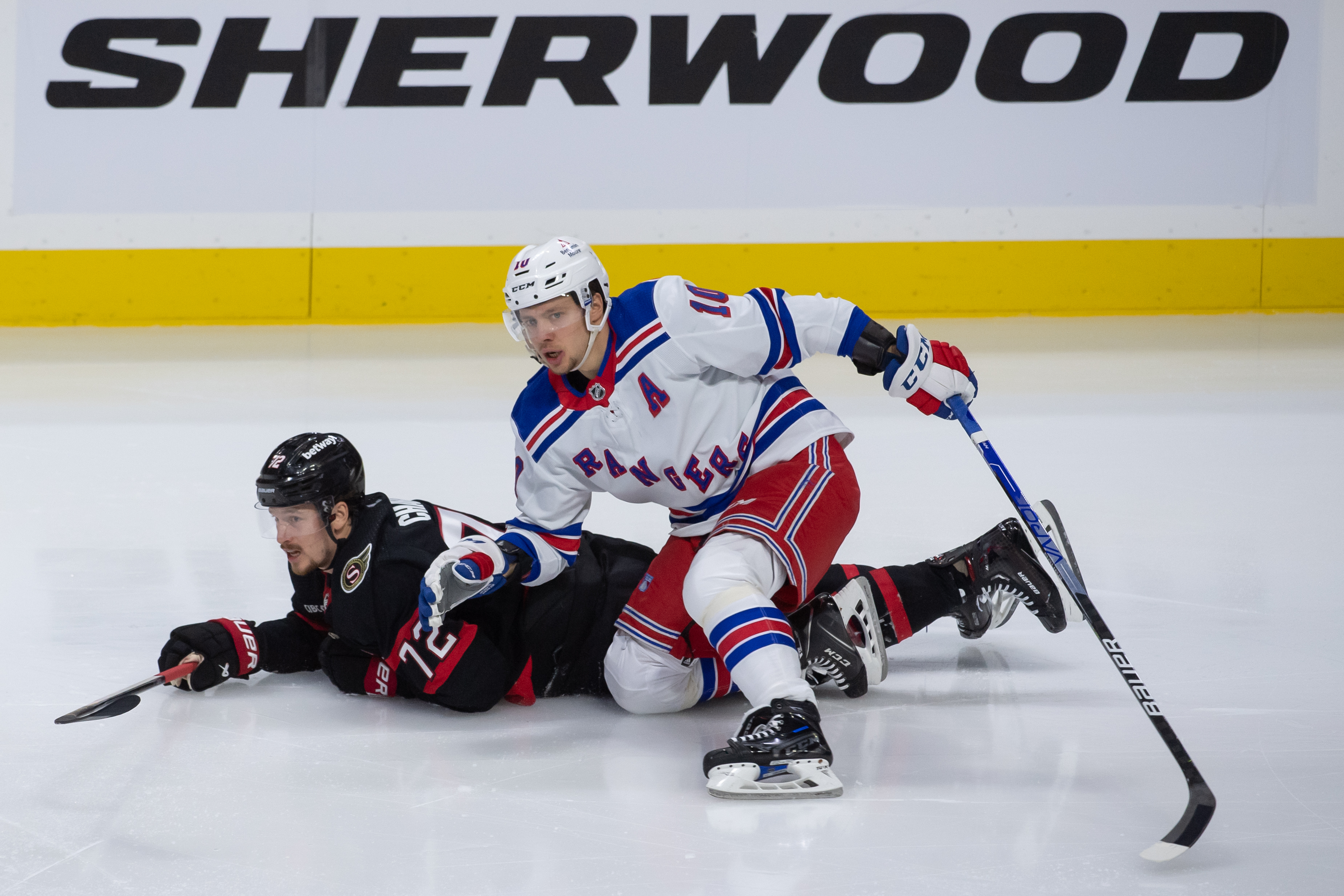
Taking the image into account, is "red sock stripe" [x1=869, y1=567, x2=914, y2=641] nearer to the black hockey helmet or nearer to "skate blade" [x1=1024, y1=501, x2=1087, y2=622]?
"skate blade" [x1=1024, y1=501, x2=1087, y2=622]

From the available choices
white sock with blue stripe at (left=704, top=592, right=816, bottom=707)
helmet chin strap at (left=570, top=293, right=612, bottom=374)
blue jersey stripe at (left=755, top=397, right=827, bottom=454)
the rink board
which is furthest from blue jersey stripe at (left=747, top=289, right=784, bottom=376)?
the rink board

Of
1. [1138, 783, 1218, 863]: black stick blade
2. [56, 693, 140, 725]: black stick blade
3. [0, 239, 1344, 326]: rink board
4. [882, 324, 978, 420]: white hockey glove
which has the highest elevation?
[0, 239, 1344, 326]: rink board

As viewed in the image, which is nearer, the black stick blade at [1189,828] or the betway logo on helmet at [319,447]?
the black stick blade at [1189,828]

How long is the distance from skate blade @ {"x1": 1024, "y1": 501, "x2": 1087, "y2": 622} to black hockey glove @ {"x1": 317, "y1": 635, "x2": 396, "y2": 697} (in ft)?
3.72

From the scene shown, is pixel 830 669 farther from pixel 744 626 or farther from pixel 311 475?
pixel 311 475

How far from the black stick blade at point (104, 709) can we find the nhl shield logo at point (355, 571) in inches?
14.2

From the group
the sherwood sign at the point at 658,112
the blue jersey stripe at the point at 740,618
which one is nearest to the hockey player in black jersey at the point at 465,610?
the blue jersey stripe at the point at 740,618

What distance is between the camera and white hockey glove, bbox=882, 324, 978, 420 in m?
2.61

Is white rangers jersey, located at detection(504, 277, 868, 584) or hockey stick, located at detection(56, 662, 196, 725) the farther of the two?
white rangers jersey, located at detection(504, 277, 868, 584)

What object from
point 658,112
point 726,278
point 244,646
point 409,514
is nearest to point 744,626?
point 409,514

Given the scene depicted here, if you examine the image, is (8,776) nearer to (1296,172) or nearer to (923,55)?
(923,55)

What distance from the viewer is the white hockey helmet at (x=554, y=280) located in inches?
96.3

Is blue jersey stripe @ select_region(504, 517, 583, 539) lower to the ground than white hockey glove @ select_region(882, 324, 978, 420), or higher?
lower

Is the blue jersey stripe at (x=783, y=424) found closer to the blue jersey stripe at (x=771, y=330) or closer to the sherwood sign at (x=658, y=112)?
the blue jersey stripe at (x=771, y=330)
